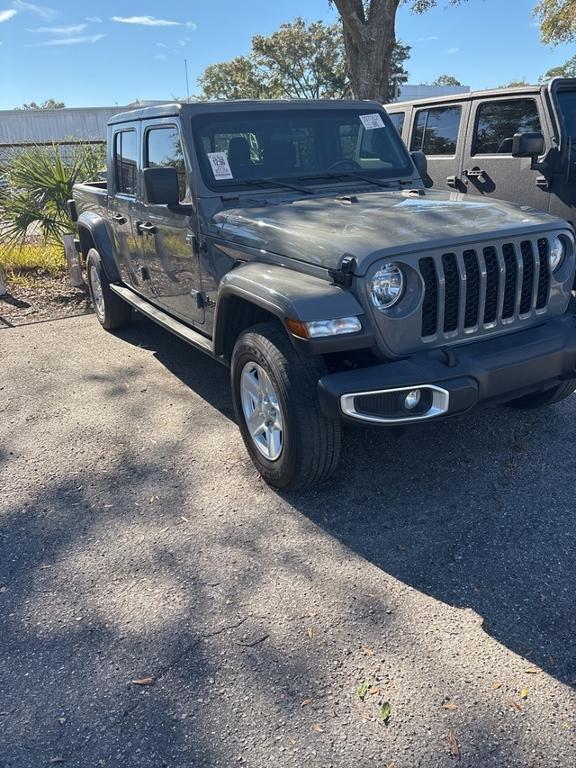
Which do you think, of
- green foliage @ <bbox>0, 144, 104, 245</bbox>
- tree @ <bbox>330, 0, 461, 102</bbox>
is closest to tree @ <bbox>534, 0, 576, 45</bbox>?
tree @ <bbox>330, 0, 461, 102</bbox>

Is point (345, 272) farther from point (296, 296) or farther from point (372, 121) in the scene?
point (372, 121)

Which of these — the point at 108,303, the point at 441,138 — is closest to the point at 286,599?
the point at 108,303

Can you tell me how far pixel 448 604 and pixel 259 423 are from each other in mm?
1394

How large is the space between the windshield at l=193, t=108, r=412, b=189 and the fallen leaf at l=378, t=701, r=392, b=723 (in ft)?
9.82

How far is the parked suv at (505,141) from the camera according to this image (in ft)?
18.6

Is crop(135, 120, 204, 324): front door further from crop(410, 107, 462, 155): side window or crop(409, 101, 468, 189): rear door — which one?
crop(410, 107, 462, 155): side window

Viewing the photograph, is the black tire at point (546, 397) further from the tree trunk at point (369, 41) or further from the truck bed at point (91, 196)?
the tree trunk at point (369, 41)

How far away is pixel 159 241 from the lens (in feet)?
14.7

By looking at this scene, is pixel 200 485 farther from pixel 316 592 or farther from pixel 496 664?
pixel 496 664

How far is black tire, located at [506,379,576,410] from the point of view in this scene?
A: 3.78 metres

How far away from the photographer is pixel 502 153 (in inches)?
246

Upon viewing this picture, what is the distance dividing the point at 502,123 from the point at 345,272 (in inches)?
178

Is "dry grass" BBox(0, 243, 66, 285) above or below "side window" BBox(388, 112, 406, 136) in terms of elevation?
below

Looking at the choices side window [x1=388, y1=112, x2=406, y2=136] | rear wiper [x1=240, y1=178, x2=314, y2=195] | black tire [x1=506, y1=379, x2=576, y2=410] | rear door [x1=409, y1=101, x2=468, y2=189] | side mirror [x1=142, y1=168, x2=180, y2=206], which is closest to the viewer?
side mirror [x1=142, y1=168, x2=180, y2=206]
